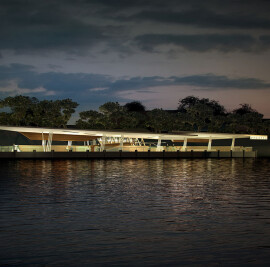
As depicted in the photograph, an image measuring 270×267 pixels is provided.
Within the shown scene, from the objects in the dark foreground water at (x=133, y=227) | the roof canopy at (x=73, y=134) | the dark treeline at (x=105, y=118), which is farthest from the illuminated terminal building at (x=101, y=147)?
the dark foreground water at (x=133, y=227)

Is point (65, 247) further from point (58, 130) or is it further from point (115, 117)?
point (115, 117)

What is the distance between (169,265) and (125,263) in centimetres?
105

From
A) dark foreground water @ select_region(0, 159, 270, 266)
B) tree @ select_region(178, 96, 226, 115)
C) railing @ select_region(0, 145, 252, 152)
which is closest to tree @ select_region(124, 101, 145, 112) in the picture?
tree @ select_region(178, 96, 226, 115)

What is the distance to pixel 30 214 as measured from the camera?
663 inches

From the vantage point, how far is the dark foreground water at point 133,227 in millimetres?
10883

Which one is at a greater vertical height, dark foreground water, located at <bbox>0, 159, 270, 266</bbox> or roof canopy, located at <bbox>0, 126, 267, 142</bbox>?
roof canopy, located at <bbox>0, 126, 267, 142</bbox>

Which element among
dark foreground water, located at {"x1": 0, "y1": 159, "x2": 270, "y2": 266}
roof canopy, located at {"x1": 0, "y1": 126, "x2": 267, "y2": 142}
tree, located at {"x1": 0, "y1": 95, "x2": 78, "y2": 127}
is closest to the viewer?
dark foreground water, located at {"x1": 0, "y1": 159, "x2": 270, "y2": 266}

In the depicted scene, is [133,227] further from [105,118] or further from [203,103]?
[203,103]

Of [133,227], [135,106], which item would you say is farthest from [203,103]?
[133,227]

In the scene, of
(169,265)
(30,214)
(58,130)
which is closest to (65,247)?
(169,265)

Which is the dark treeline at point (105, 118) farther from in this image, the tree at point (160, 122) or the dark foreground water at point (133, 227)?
the dark foreground water at point (133, 227)

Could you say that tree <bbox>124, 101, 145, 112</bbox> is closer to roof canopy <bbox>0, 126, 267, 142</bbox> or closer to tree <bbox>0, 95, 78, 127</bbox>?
tree <bbox>0, 95, 78, 127</bbox>

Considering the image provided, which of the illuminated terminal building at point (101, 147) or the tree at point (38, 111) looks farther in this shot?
the tree at point (38, 111)

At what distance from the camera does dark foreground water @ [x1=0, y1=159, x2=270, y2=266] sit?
10.9m
